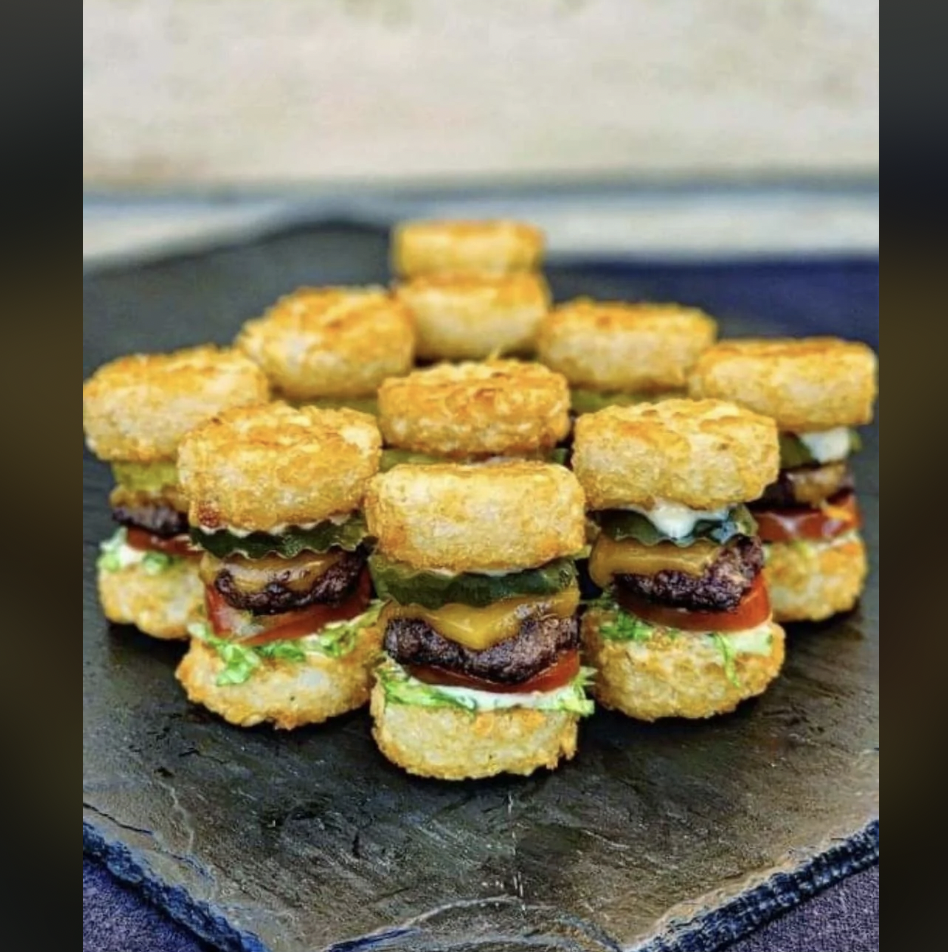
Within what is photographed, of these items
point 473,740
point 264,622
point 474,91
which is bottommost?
point 473,740

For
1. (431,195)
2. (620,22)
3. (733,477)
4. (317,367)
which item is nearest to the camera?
(733,477)

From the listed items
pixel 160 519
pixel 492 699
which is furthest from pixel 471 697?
pixel 160 519

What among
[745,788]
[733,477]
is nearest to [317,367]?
[733,477]

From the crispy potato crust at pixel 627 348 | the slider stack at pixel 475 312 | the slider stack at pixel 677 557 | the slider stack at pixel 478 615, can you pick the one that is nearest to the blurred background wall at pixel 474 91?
the slider stack at pixel 475 312

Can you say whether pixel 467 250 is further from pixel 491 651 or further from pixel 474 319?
pixel 491 651

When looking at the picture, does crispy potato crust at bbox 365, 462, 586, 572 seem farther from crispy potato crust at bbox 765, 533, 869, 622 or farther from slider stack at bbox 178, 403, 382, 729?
crispy potato crust at bbox 765, 533, 869, 622

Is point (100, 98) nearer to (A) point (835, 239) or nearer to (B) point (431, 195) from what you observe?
(B) point (431, 195)

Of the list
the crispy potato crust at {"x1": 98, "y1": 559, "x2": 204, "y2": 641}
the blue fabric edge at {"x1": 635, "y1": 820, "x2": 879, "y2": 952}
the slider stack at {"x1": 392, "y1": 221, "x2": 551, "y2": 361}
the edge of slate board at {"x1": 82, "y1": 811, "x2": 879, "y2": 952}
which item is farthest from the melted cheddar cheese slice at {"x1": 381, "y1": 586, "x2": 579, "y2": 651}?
the slider stack at {"x1": 392, "y1": 221, "x2": 551, "y2": 361}
